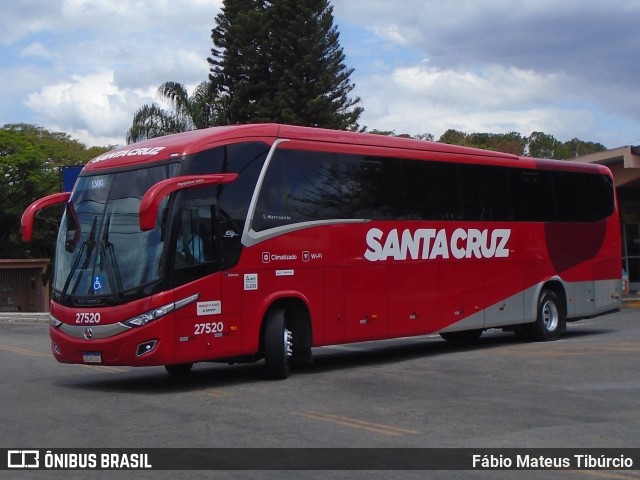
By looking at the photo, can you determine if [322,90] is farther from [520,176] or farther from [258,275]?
[258,275]

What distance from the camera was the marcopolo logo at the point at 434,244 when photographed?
647 inches

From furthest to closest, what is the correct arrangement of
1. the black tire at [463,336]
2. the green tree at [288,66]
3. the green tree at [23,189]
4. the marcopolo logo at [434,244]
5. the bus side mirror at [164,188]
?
the green tree at [23,189] → the green tree at [288,66] → the black tire at [463,336] → the marcopolo logo at [434,244] → the bus side mirror at [164,188]

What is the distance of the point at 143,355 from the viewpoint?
12.9 m

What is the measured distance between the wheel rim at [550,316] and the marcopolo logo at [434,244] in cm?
190

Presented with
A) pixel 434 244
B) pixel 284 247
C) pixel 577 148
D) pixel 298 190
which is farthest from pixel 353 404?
pixel 577 148

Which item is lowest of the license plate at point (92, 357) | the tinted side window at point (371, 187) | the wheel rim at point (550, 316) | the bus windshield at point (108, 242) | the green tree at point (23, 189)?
the license plate at point (92, 357)

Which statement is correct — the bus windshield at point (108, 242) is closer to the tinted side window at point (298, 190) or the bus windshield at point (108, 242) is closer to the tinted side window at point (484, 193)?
the tinted side window at point (298, 190)

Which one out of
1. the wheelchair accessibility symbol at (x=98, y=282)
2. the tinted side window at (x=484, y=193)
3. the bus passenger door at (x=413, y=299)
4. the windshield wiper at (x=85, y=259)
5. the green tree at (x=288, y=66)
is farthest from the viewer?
the green tree at (x=288, y=66)

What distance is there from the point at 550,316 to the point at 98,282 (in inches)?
425

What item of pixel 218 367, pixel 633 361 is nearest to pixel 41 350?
pixel 218 367

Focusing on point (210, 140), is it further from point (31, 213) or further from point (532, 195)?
point (532, 195)

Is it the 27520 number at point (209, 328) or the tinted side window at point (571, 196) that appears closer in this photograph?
the 27520 number at point (209, 328)

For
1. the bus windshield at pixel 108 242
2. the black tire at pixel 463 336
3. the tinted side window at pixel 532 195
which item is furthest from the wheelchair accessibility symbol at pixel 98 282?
the black tire at pixel 463 336
